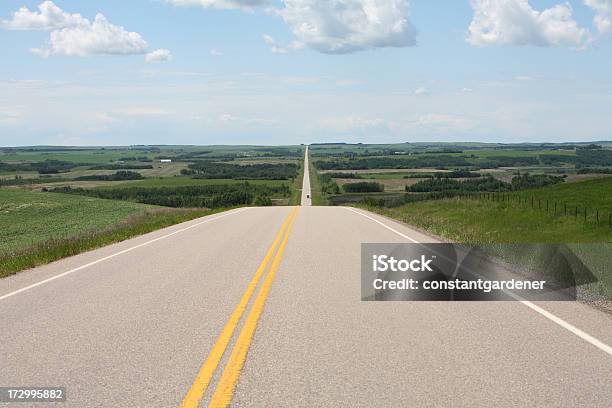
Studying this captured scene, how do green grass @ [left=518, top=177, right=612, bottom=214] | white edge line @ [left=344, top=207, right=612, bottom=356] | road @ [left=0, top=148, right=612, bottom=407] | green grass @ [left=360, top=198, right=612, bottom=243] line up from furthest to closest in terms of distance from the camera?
green grass @ [left=518, top=177, right=612, bottom=214], green grass @ [left=360, top=198, right=612, bottom=243], white edge line @ [left=344, top=207, right=612, bottom=356], road @ [left=0, top=148, right=612, bottom=407]

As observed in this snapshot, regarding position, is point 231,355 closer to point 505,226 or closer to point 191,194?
point 505,226

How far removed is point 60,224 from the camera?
37.8m

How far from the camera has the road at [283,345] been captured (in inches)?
225

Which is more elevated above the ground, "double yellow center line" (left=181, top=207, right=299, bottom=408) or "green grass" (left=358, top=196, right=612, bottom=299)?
"double yellow center line" (left=181, top=207, right=299, bottom=408)

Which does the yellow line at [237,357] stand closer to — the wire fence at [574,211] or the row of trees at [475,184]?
the wire fence at [574,211]

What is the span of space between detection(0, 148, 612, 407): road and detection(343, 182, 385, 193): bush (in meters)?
113

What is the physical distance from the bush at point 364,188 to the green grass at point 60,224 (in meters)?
74.4

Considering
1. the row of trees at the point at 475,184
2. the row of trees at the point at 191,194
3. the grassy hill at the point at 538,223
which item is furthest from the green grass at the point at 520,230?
the row of trees at the point at 475,184

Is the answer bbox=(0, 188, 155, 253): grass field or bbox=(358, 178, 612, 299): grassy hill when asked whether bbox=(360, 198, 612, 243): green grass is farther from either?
bbox=(0, 188, 155, 253): grass field

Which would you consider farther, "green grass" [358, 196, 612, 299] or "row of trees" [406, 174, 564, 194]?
"row of trees" [406, 174, 564, 194]

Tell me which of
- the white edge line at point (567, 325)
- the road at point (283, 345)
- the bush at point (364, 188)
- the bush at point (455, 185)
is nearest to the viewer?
the road at point (283, 345)

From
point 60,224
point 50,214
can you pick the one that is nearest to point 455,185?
point 50,214

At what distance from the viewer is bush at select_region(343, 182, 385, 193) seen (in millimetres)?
125312

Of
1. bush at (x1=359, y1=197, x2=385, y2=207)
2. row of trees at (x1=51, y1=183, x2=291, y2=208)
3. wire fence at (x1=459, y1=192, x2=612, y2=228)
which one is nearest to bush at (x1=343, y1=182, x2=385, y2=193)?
row of trees at (x1=51, y1=183, x2=291, y2=208)
